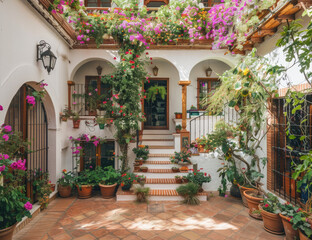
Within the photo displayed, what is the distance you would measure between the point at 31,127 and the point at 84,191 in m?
2.14

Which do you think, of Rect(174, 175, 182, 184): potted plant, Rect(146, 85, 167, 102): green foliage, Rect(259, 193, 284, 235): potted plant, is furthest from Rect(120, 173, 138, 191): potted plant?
Rect(146, 85, 167, 102): green foliage

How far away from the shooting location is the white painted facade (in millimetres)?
3430

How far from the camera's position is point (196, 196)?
5160mm

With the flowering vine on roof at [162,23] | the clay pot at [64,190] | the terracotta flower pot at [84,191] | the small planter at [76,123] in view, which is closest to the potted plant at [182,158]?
the terracotta flower pot at [84,191]

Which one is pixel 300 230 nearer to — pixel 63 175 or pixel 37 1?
A: pixel 63 175

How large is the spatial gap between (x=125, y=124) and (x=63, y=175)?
7.78 ft

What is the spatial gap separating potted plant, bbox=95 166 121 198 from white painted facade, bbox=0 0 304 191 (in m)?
1.06

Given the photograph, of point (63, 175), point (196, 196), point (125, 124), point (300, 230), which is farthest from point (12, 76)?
point (300, 230)

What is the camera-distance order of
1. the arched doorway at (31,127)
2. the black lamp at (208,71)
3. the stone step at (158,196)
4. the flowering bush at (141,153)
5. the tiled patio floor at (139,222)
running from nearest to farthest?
the tiled patio floor at (139,222), the arched doorway at (31,127), the stone step at (158,196), the flowering bush at (141,153), the black lamp at (208,71)

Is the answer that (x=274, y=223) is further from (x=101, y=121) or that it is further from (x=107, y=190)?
(x=101, y=121)

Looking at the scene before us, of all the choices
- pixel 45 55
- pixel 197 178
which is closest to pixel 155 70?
pixel 45 55

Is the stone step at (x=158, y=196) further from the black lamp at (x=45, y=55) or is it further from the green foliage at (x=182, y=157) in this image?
the black lamp at (x=45, y=55)

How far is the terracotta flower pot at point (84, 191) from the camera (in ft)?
17.4

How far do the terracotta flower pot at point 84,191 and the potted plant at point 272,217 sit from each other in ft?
13.8
